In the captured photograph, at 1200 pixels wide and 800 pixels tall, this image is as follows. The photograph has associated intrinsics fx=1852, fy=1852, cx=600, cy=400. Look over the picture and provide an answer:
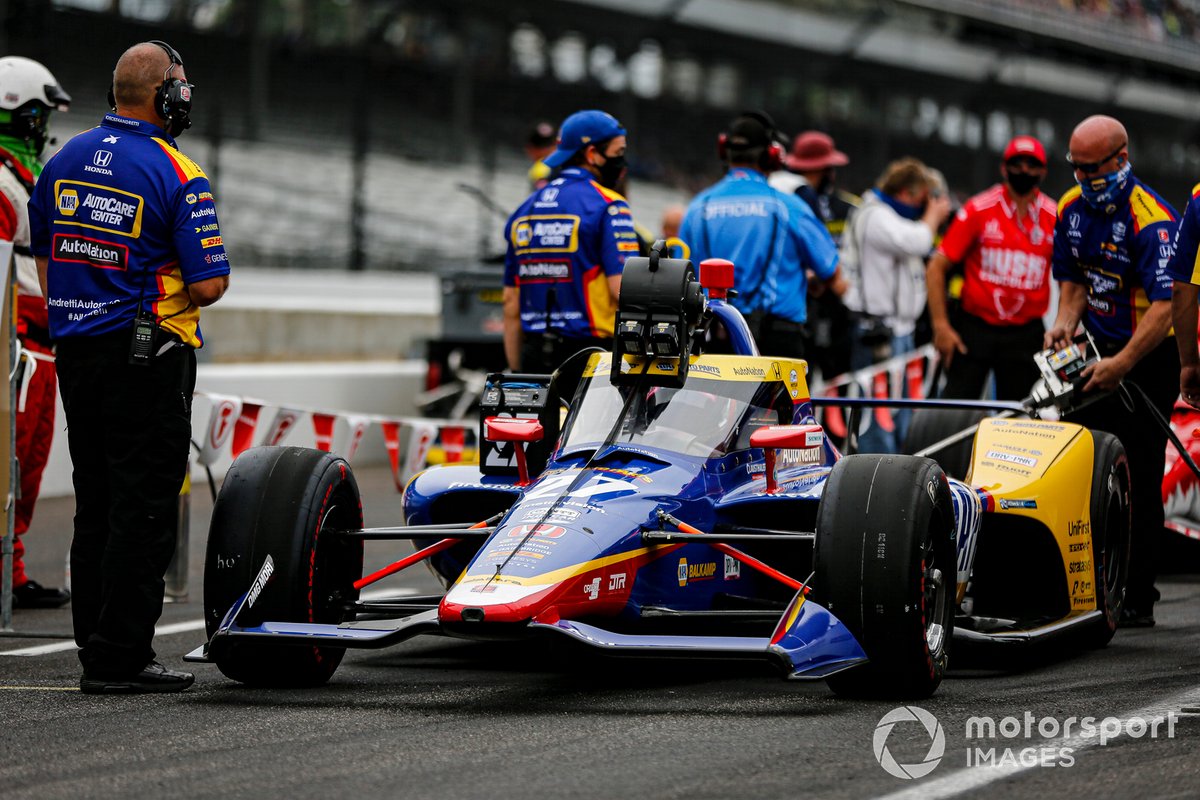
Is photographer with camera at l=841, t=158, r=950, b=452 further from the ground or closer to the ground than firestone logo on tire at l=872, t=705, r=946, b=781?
further from the ground

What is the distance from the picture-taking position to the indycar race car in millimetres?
5285

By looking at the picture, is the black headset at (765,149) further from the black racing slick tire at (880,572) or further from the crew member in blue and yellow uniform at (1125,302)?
the black racing slick tire at (880,572)

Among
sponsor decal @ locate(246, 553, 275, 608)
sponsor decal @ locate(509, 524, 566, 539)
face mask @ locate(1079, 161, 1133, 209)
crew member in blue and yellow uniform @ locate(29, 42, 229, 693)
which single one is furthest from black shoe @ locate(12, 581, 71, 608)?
face mask @ locate(1079, 161, 1133, 209)

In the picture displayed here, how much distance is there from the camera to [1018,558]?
269 inches

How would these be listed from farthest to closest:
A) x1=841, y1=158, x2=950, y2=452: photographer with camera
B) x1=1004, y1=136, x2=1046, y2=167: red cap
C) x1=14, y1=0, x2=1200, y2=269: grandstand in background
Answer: x1=14, y1=0, x2=1200, y2=269: grandstand in background, x1=841, y1=158, x2=950, y2=452: photographer with camera, x1=1004, y1=136, x2=1046, y2=167: red cap

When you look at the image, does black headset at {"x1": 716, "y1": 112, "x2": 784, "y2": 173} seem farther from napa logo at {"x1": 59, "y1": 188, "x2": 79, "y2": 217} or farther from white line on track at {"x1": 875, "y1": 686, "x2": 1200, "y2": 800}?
white line on track at {"x1": 875, "y1": 686, "x2": 1200, "y2": 800}

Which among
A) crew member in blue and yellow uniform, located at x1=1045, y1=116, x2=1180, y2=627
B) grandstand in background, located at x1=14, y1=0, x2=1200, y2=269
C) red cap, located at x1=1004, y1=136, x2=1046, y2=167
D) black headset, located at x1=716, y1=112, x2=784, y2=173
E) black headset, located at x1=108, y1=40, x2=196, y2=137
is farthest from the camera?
grandstand in background, located at x1=14, y1=0, x2=1200, y2=269

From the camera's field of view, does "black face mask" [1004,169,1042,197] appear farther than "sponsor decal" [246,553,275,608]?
Yes

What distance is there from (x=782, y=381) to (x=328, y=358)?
1154 cm

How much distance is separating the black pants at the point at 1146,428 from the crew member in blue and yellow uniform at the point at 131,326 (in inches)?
148

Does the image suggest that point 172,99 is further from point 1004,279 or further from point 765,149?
point 1004,279

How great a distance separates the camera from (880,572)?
208 inches

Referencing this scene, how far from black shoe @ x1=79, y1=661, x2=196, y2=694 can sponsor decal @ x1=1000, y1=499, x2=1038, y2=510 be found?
2874 millimetres

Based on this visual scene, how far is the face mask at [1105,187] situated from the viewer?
7.42m
